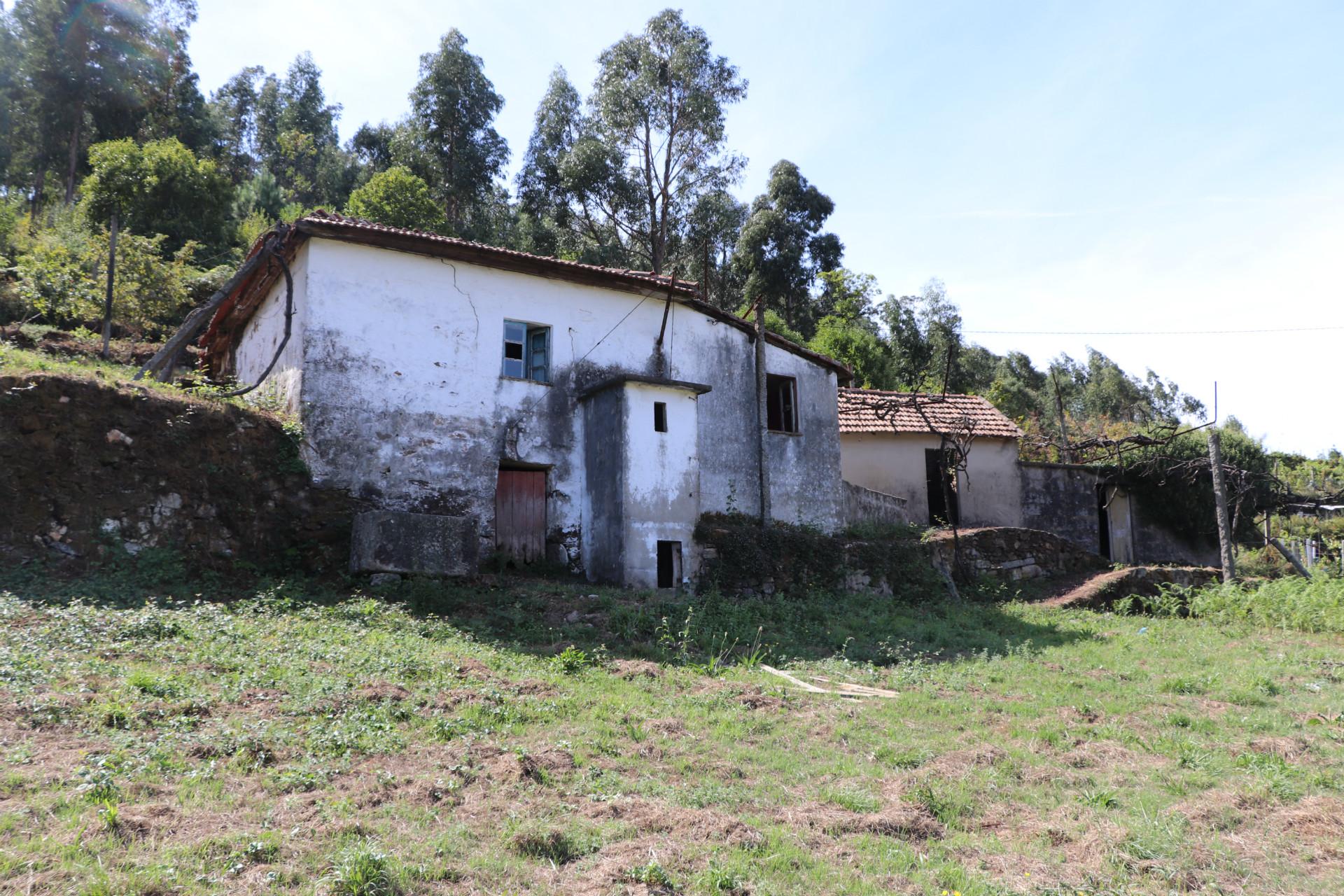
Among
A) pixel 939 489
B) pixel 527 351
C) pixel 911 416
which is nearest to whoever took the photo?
pixel 527 351

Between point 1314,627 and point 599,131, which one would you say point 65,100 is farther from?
point 1314,627

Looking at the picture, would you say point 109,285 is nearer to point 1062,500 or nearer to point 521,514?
point 521,514

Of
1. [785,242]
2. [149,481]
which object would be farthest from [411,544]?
[785,242]

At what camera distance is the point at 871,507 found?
19.8 meters

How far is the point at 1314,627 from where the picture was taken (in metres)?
13.8

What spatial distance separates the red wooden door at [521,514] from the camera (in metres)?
14.3

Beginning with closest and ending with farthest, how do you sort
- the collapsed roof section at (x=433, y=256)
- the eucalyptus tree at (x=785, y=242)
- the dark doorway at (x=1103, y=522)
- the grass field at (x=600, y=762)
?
the grass field at (x=600, y=762)
the collapsed roof section at (x=433, y=256)
the dark doorway at (x=1103, y=522)
the eucalyptus tree at (x=785, y=242)

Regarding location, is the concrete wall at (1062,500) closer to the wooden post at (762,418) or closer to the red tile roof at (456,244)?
the wooden post at (762,418)

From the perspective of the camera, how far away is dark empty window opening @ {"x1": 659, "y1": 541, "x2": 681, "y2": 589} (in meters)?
14.4

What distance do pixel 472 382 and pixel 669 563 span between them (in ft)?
14.3

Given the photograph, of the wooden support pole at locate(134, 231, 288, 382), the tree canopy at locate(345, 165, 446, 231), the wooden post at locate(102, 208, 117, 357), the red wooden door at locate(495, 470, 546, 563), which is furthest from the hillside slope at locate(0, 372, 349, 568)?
the tree canopy at locate(345, 165, 446, 231)

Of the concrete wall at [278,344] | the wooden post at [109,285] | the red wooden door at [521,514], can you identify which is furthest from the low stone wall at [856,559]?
the wooden post at [109,285]

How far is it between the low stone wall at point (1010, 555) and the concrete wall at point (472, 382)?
2.86 m

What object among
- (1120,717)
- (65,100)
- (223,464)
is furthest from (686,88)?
(1120,717)
